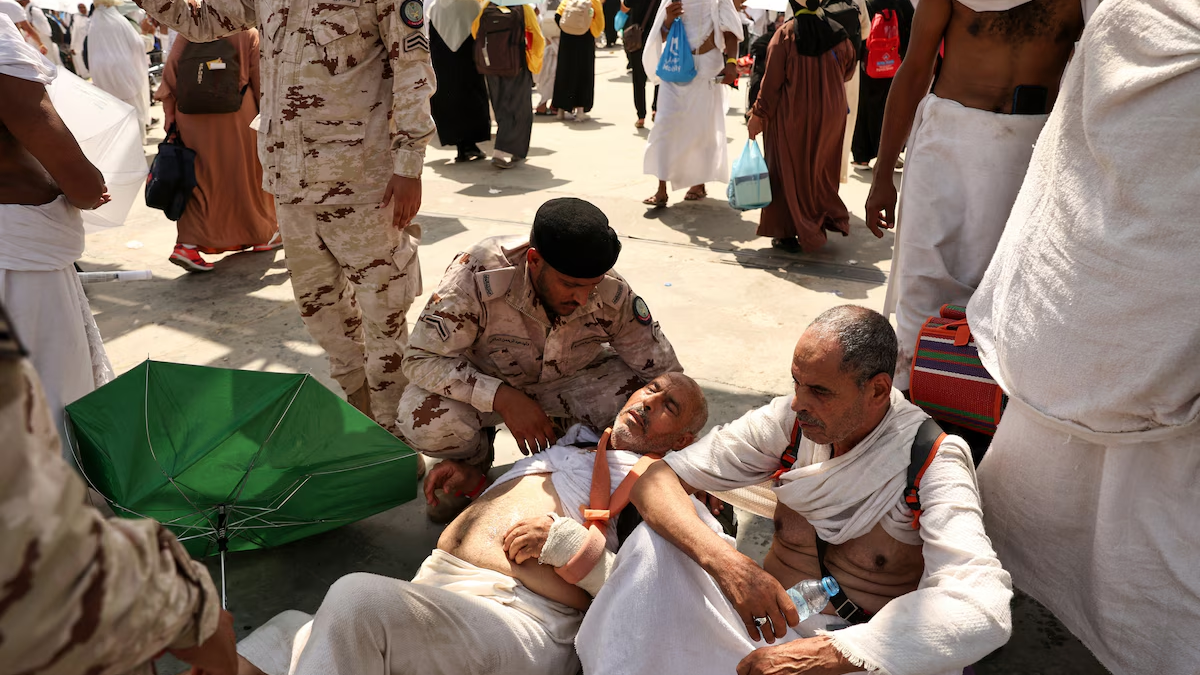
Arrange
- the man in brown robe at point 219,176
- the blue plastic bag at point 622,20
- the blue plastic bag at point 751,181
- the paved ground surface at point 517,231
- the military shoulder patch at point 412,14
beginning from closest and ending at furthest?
1. the paved ground surface at point 517,231
2. the military shoulder patch at point 412,14
3. the man in brown robe at point 219,176
4. the blue plastic bag at point 751,181
5. the blue plastic bag at point 622,20

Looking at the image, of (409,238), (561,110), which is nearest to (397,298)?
(409,238)

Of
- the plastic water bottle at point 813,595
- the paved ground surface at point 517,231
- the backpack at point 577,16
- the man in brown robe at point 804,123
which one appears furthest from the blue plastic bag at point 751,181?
the backpack at point 577,16

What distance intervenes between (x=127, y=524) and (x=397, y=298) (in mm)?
2475

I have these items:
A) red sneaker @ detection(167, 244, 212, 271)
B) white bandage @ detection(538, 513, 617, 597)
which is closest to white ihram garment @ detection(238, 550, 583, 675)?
white bandage @ detection(538, 513, 617, 597)

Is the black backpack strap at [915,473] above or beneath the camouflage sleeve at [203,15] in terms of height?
beneath

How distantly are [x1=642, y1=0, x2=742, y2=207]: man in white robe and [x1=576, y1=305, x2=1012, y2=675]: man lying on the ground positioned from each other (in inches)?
188

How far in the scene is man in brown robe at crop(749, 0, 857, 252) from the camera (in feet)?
18.9

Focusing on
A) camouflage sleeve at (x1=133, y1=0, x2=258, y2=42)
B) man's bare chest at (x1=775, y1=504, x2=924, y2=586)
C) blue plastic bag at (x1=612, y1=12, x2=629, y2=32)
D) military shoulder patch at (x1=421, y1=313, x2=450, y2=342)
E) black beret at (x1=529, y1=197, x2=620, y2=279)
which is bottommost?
man's bare chest at (x1=775, y1=504, x2=924, y2=586)

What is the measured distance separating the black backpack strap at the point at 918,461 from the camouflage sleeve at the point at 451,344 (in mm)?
1430

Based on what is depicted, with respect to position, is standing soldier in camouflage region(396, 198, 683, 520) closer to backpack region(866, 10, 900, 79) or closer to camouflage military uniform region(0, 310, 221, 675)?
camouflage military uniform region(0, 310, 221, 675)

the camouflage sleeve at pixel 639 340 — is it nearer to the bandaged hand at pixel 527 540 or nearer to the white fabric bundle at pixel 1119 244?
the bandaged hand at pixel 527 540

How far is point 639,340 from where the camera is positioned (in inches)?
127

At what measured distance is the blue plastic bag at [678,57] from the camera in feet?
21.7

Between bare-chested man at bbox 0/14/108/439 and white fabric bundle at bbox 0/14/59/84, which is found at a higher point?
white fabric bundle at bbox 0/14/59/84
